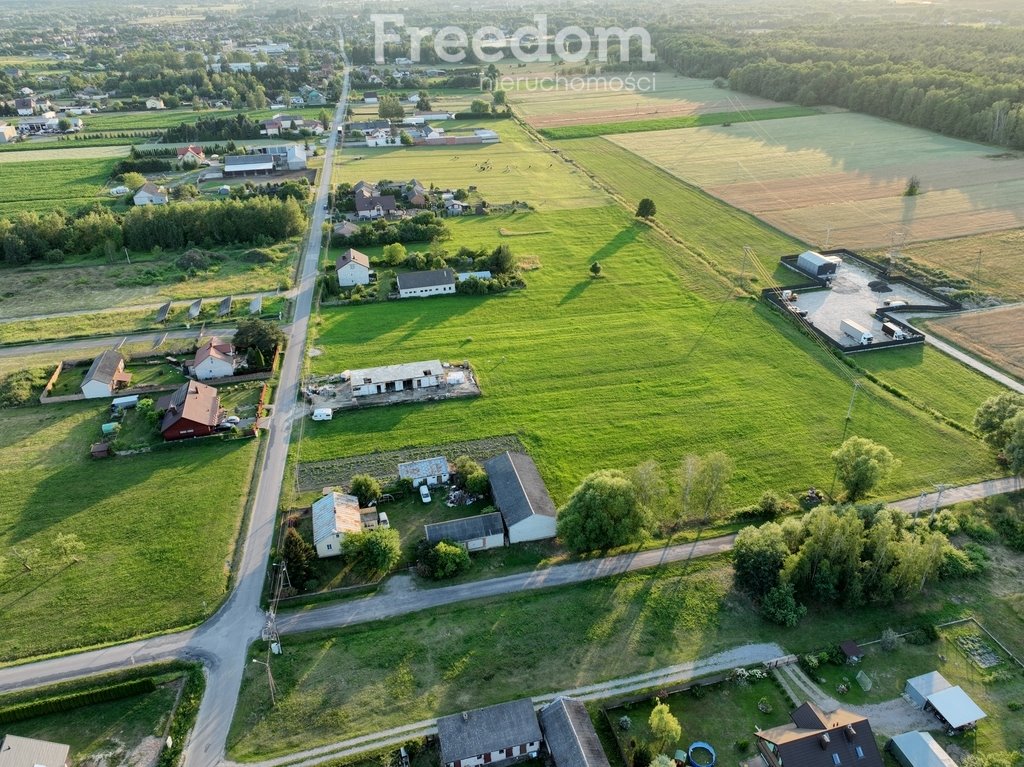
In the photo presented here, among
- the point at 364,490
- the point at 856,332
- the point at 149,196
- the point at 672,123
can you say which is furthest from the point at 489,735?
the point at 672,123

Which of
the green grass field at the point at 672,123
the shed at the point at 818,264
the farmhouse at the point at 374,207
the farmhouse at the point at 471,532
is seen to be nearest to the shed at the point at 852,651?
the farmhouse at the point at 471,532

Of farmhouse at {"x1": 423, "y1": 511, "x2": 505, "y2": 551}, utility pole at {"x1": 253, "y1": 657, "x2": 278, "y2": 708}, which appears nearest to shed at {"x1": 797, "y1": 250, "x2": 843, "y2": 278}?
farmhouse at {"x1": 423, "y1": 511, "x2": 505, "y2": 551}

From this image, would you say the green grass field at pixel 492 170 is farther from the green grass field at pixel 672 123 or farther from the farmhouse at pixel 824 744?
the farmhouse at pixel 824 744

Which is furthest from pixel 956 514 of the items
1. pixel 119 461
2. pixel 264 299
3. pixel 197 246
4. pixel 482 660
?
pixel 197 246

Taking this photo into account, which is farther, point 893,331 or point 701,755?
point 893,331

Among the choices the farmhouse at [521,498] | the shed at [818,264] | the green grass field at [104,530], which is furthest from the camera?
the shed at [818,264]

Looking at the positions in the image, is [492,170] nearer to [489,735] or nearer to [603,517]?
[603,517]

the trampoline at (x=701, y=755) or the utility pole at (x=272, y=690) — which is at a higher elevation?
the utility pole at (x=272, y=690)

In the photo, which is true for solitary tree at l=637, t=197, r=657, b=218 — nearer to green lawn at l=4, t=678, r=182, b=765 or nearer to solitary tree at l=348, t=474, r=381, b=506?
solitary tree at l=348, t=474, r=381, b=506
